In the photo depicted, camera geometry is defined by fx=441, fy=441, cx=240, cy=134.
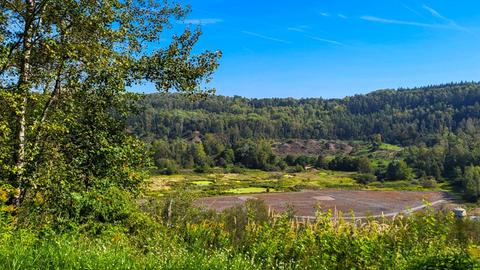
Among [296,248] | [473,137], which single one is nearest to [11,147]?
[296,248]

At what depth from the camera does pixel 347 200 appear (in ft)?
334

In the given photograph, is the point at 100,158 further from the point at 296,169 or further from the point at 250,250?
the point at 296,169

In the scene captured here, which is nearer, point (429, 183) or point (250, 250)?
point (250, 250)

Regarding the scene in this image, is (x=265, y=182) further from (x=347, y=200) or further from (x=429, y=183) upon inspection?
(x=429, y=183)

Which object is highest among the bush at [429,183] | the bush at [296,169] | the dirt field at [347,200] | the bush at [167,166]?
the bush at [167,166]

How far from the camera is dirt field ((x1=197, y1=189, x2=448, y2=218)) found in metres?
87.8

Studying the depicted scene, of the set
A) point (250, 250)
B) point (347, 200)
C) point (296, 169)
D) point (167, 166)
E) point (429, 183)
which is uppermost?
point (250, 250)

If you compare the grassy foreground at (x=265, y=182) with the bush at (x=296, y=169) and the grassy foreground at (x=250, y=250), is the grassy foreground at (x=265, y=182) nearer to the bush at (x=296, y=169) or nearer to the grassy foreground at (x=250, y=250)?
the bush at (x=296, y=169)

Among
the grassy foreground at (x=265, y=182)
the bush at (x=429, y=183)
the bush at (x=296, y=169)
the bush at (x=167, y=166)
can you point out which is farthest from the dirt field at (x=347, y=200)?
the bush at (x=167, y=166)

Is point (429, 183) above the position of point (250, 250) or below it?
below

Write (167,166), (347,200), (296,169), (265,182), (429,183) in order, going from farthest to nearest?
(296,169) → (167,166) → (265,182) → (429,183) → (347,200)

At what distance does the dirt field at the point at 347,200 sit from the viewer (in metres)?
87.8

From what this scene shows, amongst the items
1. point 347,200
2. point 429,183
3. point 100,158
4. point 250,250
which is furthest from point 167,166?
point 250,250

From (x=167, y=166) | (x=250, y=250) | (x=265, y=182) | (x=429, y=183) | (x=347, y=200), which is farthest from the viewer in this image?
(x=167, y=166)
